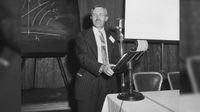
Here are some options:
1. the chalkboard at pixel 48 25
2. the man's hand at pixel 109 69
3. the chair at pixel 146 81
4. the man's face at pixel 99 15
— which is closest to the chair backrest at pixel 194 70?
the man's hand at pixel 109 69

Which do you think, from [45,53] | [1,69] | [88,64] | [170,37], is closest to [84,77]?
[88,64]

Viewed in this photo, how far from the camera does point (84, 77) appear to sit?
6.96 ft

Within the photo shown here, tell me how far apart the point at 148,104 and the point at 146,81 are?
906mm

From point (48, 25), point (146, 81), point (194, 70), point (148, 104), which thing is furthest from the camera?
point (48, 25)

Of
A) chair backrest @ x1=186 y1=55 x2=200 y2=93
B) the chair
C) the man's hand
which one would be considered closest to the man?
the man's hand

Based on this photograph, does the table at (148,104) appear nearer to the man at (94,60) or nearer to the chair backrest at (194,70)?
the man at (94,60)

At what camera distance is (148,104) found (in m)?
1.50

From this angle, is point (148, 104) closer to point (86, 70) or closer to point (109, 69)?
point (109, 69)

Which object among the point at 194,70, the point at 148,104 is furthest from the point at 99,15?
the point at 194,70

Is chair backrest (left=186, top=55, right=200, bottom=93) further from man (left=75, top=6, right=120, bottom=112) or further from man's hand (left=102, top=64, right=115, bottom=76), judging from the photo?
man (left=75, top=6, right=120, bottom=112)

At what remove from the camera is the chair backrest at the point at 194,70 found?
0.43 m

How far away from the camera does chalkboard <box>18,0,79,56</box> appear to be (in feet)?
9.53

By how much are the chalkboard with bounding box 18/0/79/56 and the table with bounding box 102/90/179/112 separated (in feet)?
4.93

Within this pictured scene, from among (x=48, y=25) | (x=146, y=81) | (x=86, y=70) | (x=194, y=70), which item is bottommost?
(x=146, y=81)
